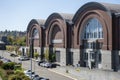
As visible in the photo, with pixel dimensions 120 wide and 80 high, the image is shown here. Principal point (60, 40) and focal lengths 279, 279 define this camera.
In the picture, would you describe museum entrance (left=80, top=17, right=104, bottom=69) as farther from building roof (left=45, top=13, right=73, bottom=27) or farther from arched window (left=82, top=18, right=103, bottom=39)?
building roof (left=45, top=13, right=73, bottom=27)

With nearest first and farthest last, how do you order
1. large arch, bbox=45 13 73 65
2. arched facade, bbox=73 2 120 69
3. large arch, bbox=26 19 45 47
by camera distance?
arched facade, bbox=73 2 120 69 < large arch, bbox=45 13 73 65 < large arch, bbox=26 19 45 47

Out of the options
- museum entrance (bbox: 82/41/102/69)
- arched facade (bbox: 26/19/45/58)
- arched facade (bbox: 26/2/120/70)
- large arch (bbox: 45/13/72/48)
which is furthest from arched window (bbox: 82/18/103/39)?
arched facade (bbox: 26/19/45/58)

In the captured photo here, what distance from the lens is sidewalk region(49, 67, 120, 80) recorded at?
44.6m

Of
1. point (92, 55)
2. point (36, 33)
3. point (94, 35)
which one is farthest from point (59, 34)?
point (36, 33)

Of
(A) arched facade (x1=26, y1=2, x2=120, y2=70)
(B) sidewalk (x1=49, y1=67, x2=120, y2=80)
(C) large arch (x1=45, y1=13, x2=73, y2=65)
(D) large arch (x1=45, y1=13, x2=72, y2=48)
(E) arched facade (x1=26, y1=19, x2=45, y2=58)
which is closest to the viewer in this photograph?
(B) sidewalk (x1=49, y1=67, x2=120, y2=80)

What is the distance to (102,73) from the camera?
4638 cm

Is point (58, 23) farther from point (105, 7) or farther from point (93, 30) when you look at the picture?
point (105, 7)

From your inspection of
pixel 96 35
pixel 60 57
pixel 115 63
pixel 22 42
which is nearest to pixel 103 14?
pixel 96 35

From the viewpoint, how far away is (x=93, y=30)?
203 ft

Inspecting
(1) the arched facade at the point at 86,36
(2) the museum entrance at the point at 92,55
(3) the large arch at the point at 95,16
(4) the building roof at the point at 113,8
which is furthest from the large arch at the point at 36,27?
(4) the building roof at the point at 113,8

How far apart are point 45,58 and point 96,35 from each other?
25.5 metres

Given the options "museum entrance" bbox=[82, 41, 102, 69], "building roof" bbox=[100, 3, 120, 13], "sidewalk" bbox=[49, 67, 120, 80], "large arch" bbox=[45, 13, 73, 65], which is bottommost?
"sidewalk" bbox=[49, 67, 120, 80]

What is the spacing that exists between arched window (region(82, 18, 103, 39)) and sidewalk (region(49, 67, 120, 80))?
9280 mm

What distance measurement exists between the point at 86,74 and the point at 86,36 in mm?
15462
